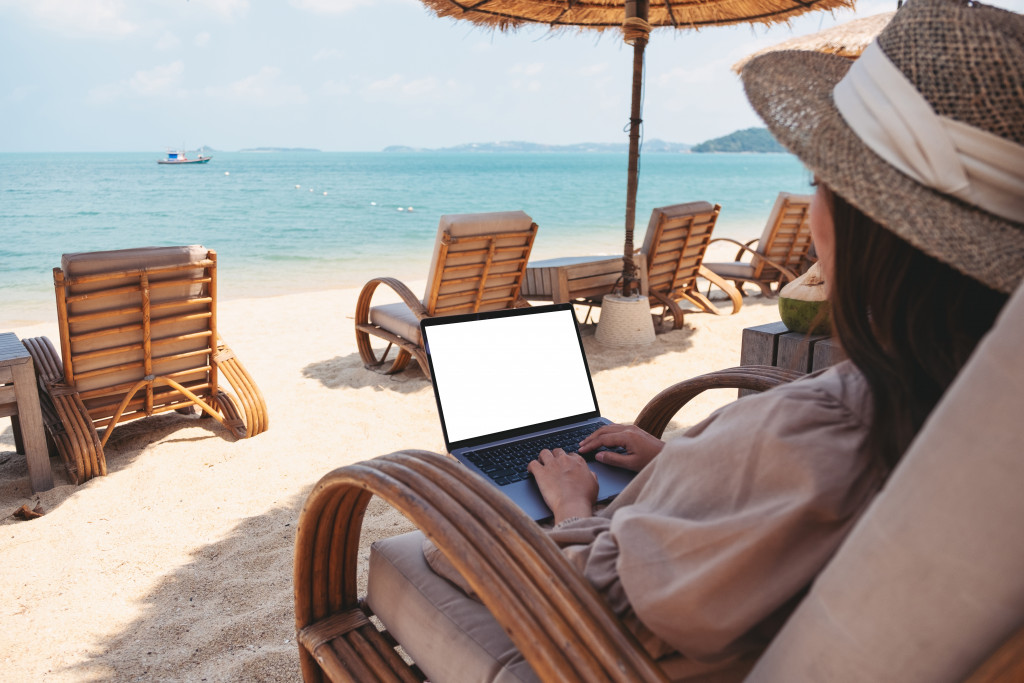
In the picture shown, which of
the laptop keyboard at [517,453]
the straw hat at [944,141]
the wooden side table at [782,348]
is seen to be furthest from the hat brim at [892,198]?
the wooden side table at [782,348]

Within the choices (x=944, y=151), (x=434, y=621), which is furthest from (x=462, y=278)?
(x=944, y=151)

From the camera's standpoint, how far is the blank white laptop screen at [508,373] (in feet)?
Result: 5.97

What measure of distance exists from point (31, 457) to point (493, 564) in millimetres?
2908

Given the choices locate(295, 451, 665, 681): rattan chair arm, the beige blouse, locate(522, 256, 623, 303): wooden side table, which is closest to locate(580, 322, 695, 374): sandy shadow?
locate(522, 256, 623, 303): wooden side table

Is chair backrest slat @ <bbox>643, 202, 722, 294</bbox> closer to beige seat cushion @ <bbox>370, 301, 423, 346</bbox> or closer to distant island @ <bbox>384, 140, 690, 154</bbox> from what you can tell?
beige seat cushion @ <bbox>370, 301, 423, 346</bbox>

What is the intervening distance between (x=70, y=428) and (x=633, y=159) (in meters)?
3.93

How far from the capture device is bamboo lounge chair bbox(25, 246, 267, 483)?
3.05m

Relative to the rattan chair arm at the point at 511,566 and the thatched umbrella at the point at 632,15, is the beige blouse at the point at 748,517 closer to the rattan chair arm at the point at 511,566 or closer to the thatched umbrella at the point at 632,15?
the rattan chair arm at the point at 511,566

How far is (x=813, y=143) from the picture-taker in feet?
2.43

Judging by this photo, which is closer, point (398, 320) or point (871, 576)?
point (871, 576)

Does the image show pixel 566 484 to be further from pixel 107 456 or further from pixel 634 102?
pixel 634 102

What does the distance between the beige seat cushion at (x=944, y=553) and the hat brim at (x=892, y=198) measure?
0.30 ft

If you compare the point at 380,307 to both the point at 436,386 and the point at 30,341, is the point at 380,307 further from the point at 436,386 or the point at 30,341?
the point at 436,386

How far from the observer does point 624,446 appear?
Answer: 1.60m
